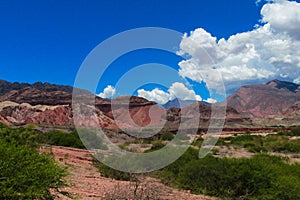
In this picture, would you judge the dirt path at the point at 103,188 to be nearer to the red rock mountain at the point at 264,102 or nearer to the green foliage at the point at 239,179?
the green foliage at the point at 239,179

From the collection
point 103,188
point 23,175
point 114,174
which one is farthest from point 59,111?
point 23,175

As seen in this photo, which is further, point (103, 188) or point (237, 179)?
point (103, 188)

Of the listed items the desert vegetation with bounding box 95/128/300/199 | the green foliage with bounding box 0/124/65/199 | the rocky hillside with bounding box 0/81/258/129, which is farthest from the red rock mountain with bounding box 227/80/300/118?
the green foliage with bounding box 0/124/65/199

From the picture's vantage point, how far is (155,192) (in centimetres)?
980

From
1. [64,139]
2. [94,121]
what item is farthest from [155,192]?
[94,121]

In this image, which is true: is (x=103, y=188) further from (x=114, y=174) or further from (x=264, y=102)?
(x=264, y=102)

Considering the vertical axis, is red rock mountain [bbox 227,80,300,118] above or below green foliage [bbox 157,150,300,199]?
above

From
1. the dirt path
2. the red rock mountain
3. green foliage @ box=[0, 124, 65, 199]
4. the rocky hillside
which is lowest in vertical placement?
the dirt path

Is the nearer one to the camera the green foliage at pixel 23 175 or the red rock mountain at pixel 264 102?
the green foliage at pixel 23 175

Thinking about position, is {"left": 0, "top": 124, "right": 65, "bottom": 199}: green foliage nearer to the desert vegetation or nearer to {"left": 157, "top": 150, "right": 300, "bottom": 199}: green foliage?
the desert vegetation

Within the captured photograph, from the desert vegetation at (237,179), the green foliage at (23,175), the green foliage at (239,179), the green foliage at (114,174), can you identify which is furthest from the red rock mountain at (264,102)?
the green foliage at (23,175)

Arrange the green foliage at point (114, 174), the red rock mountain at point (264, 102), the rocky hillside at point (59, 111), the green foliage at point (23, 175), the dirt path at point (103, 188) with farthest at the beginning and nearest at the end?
the red rock mountain at point (264, 102) < the rocky hillside at point (59, 111) < the green foliage at point (114, 174) < the dirt path at point (103, 188) < the green foliage at point (23, 175)

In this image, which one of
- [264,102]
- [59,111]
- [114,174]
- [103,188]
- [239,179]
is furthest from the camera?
[264,102]

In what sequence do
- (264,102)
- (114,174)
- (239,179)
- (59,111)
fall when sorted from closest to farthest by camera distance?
1. (239,179)
2. (114,174)
3. (59,111)
4. (264,102)
